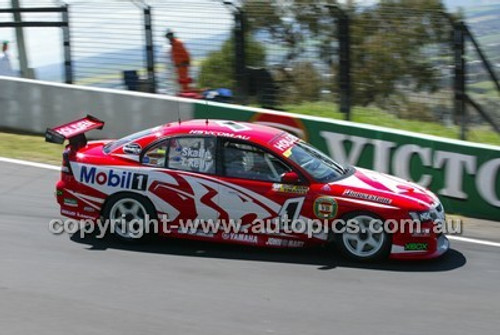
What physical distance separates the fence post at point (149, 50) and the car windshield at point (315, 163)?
19.6 feet

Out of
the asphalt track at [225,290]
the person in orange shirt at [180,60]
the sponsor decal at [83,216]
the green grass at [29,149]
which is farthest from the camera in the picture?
the person in orange shirt at [180,60]

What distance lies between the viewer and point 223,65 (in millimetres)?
15211

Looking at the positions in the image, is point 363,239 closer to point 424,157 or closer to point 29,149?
point 424,157

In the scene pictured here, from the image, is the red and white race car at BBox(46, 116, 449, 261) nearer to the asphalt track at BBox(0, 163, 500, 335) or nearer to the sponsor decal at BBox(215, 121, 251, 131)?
the sponsor decal at BBox(215, 121, 251, 131)

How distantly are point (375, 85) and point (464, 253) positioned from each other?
4.93 meters

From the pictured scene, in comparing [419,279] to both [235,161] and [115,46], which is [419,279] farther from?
[115,46]

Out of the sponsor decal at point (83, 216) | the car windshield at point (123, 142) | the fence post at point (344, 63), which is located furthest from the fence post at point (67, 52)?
the sponsor decal at point (83, 216)

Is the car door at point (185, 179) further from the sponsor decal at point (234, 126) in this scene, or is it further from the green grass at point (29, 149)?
the green grass at point (29, 149)

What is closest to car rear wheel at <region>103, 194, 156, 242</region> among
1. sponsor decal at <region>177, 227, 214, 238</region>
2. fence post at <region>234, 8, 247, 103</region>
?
sponsor decal at <region>177, 227, 214, 238</region>

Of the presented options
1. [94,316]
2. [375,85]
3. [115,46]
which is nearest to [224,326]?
[94,316]

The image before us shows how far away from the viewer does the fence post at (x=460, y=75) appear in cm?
1320

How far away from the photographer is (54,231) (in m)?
10.3

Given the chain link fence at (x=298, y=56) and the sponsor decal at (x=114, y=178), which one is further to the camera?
the chain link fence at (x=298, y=56)

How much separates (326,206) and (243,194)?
910mm
